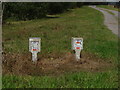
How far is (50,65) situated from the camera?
6.18 meters

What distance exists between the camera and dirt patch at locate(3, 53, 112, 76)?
571 cm

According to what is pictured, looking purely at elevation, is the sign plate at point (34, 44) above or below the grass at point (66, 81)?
above

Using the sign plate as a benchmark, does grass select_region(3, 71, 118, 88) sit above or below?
below

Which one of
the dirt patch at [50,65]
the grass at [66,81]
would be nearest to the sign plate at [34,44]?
the dirt patch at [50,65]

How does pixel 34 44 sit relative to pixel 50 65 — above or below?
above

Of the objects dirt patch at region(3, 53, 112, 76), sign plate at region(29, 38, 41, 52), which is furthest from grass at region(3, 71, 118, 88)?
sign plate at region(29, 38, 41, 52)

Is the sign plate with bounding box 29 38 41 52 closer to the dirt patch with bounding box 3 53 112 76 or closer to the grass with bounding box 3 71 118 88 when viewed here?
the dirt patch with bounding box 3 53 112 76

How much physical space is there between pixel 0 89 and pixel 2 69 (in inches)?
42.9

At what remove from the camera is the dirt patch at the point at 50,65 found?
18.7 feet

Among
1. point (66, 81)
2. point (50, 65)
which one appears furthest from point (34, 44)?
point (66, 81)

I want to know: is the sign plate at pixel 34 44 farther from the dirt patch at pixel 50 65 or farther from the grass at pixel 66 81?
the grass at pixel 66 81

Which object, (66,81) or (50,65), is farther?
(50,65)

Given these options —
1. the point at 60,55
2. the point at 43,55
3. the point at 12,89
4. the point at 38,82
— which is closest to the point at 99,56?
the point at 60,55

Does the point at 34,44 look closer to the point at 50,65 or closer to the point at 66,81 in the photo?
the point at 50,65
